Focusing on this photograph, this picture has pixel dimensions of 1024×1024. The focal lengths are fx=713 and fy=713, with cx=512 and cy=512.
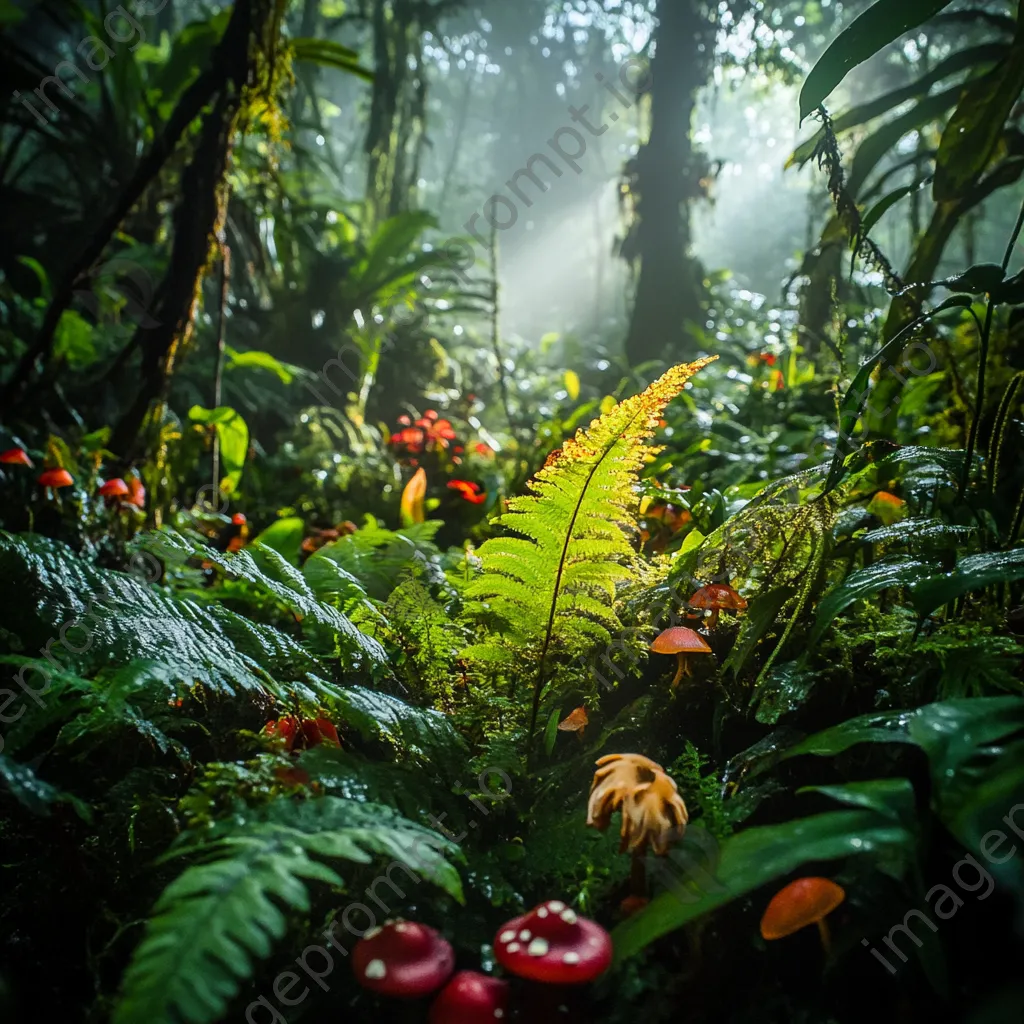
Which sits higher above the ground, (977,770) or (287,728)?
(977,770)

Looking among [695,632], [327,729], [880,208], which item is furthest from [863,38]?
[327,729]

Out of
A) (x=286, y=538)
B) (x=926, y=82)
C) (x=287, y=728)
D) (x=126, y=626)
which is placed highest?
(x=926, y=82)

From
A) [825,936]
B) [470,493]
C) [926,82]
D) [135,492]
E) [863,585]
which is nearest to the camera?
[825,936]

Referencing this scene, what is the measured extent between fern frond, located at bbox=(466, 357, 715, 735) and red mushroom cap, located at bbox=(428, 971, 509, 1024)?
562mm

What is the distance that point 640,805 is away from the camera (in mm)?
1098

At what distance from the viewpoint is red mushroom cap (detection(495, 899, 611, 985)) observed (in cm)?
93

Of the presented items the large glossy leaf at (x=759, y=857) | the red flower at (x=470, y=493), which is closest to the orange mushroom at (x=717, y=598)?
the large glossy leaf at (x=759, y=857)

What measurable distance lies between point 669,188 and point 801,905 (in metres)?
8.20

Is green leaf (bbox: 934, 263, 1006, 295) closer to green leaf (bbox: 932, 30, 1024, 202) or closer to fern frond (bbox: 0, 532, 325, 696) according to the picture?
green leaf (bbox: 932, 30, 1024, 202)

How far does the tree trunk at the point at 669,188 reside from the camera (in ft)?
25.4

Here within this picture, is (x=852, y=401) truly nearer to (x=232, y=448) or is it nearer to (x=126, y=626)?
(x=126, y=626)

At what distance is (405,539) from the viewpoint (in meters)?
2.20

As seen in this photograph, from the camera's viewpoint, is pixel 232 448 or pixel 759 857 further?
pixel 232 448

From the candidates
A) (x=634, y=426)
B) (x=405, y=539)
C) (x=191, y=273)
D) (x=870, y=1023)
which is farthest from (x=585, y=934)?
(x=191, y=273)
